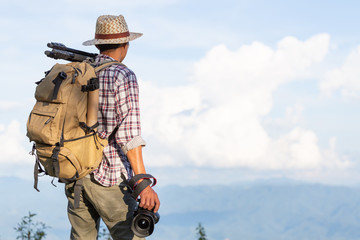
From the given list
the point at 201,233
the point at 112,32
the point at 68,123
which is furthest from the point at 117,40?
the point at 201,233

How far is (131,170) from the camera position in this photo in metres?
4.46

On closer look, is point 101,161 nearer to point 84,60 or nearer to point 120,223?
point 120,223

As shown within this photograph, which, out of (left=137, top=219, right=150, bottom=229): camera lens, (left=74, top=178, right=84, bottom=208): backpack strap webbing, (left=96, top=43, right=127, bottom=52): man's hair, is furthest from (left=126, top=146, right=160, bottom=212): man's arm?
(left=96, top=43, right=127, bottom=52): man's hair

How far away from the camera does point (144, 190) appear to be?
4227mm

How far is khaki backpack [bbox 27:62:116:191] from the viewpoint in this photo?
4.20m

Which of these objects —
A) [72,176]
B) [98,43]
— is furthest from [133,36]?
[72,176]

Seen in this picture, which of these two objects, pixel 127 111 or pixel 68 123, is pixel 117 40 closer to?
pixel 127 111

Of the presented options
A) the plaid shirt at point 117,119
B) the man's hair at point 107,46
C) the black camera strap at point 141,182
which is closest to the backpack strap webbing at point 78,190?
the plaid shirt at point 117,119

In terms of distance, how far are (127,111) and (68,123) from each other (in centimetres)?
47

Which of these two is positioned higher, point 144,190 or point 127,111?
point 127,111

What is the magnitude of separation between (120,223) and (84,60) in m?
1.45

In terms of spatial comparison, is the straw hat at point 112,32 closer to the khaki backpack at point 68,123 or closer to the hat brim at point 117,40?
the hat brim at point 117,40

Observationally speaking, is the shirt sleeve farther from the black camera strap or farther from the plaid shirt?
the black camera strap

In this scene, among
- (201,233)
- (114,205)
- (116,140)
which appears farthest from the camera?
(201,233)
